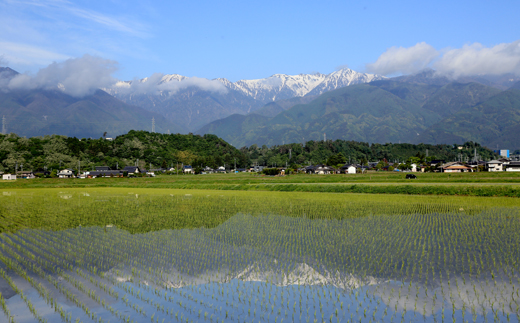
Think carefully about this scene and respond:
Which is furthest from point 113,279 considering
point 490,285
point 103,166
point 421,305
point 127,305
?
point 103,166

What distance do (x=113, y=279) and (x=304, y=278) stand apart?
15.4ft

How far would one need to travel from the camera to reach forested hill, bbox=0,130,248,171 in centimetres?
8656

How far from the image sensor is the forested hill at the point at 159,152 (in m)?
88.3

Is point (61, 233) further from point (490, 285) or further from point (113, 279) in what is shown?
point (490, 285)

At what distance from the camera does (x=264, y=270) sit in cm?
978

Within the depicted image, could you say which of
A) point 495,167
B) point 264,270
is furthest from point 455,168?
point 264,270

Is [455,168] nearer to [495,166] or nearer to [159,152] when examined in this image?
[495,166]

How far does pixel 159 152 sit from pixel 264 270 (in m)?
105

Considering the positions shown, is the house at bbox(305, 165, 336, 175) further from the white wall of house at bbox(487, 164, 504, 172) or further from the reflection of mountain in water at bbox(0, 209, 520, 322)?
the reflection of mountain in water at bbox(0, 209, 520, 322)

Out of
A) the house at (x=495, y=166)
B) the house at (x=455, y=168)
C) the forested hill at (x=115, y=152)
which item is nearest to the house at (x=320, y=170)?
the house at (x=455, y=168)

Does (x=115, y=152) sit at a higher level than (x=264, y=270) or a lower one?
higher

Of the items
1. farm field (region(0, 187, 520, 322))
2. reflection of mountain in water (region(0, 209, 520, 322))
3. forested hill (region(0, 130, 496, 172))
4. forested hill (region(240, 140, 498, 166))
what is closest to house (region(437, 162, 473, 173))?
forested hill (region(0, 130, 496, 172))

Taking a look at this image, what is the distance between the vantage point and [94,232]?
1562 centimetres

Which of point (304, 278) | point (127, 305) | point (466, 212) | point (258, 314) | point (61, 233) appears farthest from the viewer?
point (466, 212)
